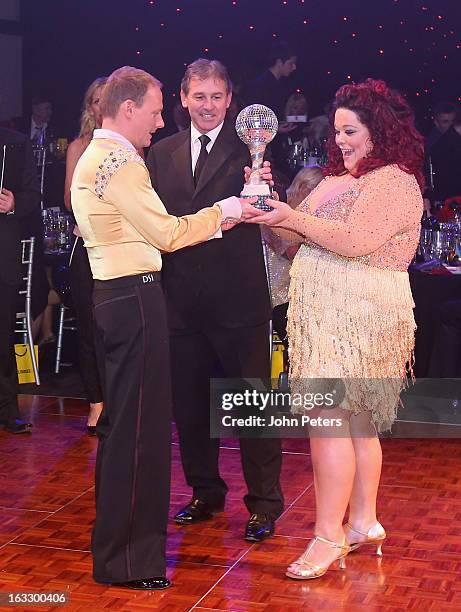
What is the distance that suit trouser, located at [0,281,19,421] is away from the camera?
576 centimetres

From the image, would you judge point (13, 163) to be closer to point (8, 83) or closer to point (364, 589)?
point (364, 589)

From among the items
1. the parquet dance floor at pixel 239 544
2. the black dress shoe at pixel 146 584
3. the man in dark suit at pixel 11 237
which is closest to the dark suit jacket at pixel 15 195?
the man in dark suit at pixel 11 237

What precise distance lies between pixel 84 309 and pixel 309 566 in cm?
217

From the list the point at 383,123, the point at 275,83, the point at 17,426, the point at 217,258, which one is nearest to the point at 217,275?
the point at 217,258

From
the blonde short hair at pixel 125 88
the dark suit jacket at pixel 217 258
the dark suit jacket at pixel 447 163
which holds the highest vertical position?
the dark suit jacket at pixel 447 163

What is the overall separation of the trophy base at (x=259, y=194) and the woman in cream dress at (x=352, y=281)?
41 mm

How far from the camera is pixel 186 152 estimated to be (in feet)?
13.7

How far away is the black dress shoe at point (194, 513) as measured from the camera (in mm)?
4277

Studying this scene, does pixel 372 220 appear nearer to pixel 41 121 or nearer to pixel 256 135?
pixel 256 135

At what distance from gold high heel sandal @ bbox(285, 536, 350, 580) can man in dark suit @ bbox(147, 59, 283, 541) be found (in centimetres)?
35

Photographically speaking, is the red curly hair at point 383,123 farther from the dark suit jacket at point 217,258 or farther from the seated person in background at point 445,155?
the seated person in background at point 445,155

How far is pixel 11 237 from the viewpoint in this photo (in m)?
5.69

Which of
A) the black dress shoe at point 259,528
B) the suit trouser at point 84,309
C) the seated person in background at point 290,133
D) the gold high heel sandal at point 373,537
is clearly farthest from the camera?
the seated person in background at point 290,133

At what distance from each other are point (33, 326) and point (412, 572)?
4.30 metres
